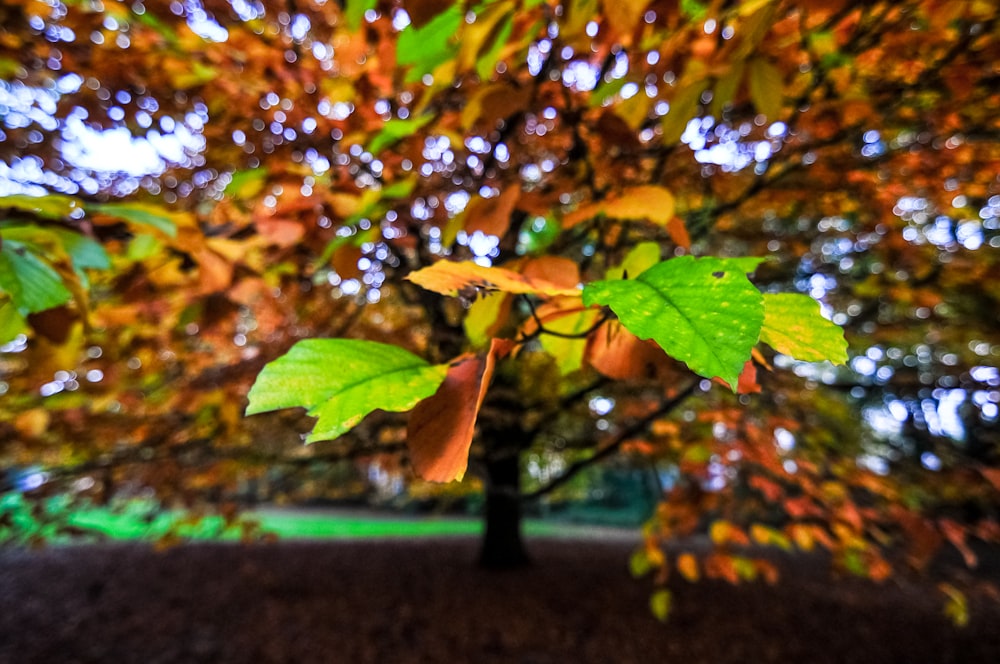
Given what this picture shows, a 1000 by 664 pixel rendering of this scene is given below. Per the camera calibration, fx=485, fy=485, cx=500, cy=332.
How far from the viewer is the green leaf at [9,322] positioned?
68cm

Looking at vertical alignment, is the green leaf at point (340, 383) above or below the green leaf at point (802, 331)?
below

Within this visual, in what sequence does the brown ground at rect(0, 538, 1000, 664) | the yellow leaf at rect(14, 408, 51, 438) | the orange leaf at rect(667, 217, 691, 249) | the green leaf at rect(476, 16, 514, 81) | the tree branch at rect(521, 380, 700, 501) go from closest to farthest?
1. the orange leaf at rect(667, 217, 691, 249)
2. the green leaf at rect(476, 16, 514, 81)
3. the tree branch at rect(521, 380, 700, 501)
4. the yellow leaf at rect(14, 408, 51, 438)
5. the brown ground at rect(0, 538, 1000, 664)

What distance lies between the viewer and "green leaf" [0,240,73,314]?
0.61 m

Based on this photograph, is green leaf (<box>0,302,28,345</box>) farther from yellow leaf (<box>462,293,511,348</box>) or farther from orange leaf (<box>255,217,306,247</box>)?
yellow leaf (<box>462,293,511,348</box>)

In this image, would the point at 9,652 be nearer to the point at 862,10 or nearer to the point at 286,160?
the point at 286,160

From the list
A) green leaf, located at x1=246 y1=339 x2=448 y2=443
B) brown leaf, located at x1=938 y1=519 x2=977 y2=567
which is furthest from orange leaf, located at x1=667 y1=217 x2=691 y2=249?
brown leaf, located at x1=938 y1=519 x2=977 y2=567

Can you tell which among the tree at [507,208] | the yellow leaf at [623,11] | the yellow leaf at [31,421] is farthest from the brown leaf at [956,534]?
the yellow leaf at [31,421]

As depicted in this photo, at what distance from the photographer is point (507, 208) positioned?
76 cm

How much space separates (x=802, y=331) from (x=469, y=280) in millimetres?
299

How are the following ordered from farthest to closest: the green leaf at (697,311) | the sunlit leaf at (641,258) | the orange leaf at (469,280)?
1. the sunlit leaf at (641,258)
2. the orange leaf at (469,280)
3. the green leaf at (697,311)

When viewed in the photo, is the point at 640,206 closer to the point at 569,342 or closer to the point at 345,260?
the point at 569,342

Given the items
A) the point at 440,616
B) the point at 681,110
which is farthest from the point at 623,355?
the point at 440,616

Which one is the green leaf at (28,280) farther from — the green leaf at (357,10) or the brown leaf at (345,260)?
the green leaf at (357,10)

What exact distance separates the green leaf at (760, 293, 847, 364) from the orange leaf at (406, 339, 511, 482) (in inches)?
9.6
